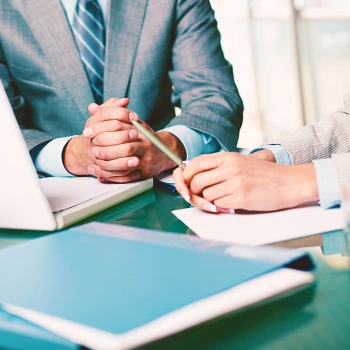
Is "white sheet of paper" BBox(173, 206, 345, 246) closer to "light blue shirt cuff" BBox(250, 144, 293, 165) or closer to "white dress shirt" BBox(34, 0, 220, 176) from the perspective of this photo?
"light blue shirt cuff" BBox(250, 144, 293, 165)

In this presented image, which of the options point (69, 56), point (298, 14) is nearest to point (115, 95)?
point (69, 56)

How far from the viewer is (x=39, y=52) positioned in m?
1.59

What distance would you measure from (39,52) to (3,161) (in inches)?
30.8

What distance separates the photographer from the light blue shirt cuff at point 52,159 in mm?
1325

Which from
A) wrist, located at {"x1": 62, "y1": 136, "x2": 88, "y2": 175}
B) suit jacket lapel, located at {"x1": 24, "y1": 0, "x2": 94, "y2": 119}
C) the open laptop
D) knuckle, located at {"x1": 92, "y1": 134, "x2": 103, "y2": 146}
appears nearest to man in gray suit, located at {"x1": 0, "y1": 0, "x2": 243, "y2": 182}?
suit jacket lapel, located at {"x1": 24, "y1": 0, "x2": 94, "y2": 119}

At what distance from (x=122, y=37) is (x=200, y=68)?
239 mm

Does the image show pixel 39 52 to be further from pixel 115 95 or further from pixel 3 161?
pixel 3 161

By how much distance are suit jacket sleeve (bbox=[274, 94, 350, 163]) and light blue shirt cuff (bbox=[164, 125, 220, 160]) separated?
11.4 inches

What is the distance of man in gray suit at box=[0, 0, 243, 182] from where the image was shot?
1574 millimetres

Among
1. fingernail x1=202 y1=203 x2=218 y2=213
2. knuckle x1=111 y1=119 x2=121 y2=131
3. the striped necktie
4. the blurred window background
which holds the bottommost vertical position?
the blurred window background

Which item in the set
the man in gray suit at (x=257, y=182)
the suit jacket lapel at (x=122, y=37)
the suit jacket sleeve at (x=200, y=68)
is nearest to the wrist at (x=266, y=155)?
the man in gray suit at (x=257, y=182)

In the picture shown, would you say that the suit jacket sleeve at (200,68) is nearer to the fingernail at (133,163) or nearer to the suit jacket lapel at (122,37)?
the suit jacket lapel at (122,37)

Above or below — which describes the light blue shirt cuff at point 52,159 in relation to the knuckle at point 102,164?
below

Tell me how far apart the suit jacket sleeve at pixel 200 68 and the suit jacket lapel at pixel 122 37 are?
127 mm
